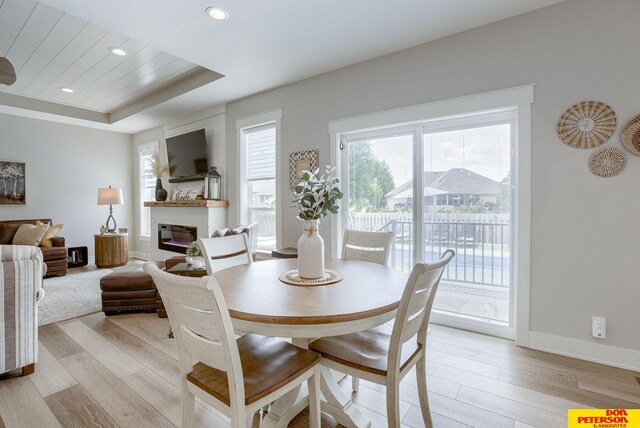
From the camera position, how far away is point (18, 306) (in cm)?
200

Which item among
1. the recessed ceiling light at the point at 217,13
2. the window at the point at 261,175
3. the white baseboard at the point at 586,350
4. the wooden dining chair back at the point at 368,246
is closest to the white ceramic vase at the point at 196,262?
the window at the point at 261,175

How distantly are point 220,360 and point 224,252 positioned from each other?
116cm

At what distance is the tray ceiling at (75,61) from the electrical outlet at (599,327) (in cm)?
434

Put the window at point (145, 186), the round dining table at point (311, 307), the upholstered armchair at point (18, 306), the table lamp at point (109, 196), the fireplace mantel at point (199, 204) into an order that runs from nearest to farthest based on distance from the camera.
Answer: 1. the round dining table at point (311, 307)
2. the upholstered armchair at point (18, 306)
3. the fireplace mantel at point (199, 204)
4. the table lamp at point (109, 196)
5. the window at point (145, 186)

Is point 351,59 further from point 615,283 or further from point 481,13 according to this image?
point 615,283

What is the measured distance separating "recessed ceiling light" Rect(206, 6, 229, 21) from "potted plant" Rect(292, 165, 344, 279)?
1.68m

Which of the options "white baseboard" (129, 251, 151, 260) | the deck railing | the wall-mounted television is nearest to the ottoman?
the wall-mounted television

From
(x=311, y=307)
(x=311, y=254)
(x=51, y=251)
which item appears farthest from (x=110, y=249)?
(x=311, y=307)

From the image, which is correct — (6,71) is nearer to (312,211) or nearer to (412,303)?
(312,211)

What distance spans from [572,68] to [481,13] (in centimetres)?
81

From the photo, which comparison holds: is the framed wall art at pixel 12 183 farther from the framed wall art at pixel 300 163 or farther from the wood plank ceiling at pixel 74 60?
the framed wall art at pixel 300 163

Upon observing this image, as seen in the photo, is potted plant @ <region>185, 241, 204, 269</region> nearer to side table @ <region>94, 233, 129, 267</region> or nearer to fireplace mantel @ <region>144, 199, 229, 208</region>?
fireplace mantel @ <region>144, 199, 229, 208</region>

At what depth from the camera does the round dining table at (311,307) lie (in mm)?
1133

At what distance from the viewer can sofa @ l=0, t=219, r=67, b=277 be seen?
4.63 m
